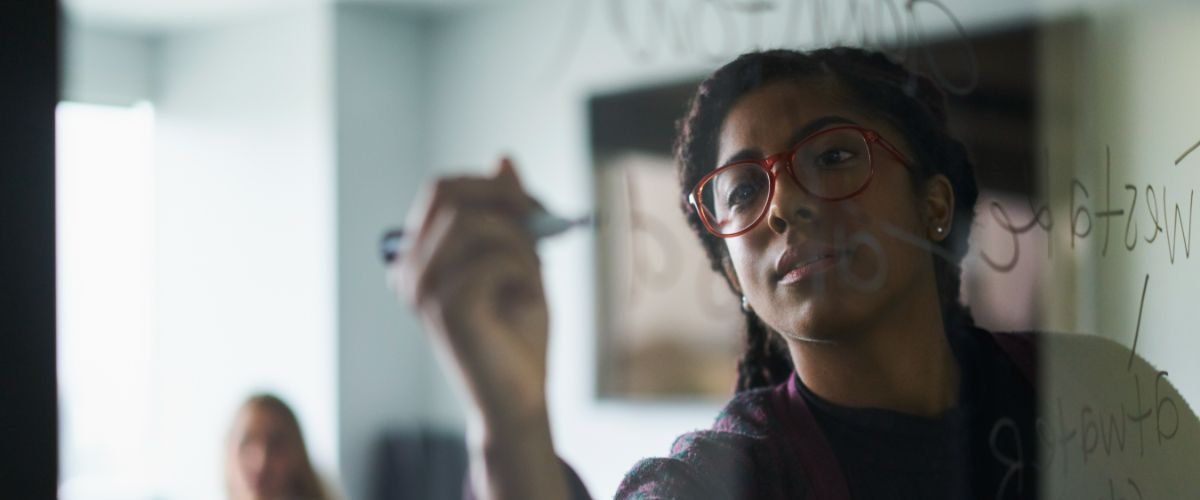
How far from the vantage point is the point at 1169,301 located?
0.60 meters

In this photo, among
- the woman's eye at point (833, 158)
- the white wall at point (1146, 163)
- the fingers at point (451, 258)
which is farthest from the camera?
the white wall at point (1146, 163)

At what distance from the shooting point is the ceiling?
0.39 m

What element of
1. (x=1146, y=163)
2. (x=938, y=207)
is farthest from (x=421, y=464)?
(x=1146, y=163)

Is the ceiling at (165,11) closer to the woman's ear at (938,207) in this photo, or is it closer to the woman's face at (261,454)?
the woman's face at (261,454)

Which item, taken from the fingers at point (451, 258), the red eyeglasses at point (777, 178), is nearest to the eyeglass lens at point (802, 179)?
the red eyeglasses at point (777, 178)

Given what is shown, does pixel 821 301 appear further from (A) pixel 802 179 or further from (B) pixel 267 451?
(B) pixel 267 451

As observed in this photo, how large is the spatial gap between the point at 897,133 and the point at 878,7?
0.21 feet

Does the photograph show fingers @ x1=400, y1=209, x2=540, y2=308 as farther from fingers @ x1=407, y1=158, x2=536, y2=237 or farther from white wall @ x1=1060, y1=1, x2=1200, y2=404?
white wall @ x1=1060, y1=1, x2=1200, y2=404

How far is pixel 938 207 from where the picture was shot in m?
0.52

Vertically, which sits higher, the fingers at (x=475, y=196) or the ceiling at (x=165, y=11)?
the ceiling at (x=165, y=11)

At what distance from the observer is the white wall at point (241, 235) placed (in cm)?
39

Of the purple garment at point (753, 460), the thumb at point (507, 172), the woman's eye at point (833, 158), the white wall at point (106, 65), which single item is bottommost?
the purple garment at point (753, 460)

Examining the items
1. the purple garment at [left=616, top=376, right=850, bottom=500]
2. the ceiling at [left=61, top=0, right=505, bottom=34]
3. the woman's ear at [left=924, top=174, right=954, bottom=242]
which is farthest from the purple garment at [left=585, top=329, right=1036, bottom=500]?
the ceiling at [left=61, top=0, right=505, bottom=34]

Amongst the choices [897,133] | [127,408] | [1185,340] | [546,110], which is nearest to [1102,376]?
[1185,340]
